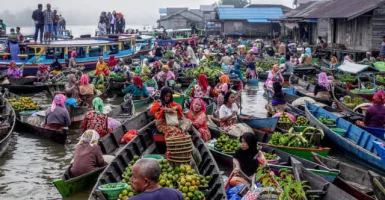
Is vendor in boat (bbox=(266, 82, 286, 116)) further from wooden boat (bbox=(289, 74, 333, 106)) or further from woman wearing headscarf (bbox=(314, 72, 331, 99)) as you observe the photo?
wooden boat (bbox=(289, 74, 333, 106))

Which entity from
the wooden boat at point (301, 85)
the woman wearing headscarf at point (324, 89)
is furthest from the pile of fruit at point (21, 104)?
the woman wearing headscarf at point (324, 89)

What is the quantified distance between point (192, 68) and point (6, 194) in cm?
1411

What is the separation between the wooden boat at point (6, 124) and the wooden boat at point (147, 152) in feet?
11.0

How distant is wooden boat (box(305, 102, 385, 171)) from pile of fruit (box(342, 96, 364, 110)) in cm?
155

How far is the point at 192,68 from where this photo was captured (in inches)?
893

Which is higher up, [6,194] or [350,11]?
[350,11]

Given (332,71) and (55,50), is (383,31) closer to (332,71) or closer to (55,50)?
(332,71)

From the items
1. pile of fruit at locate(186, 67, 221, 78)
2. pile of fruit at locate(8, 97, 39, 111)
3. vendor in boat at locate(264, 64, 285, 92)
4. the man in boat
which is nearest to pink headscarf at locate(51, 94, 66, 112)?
pile of fruit at locate(8, 97, 39, 111)

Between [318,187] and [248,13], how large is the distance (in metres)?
47.5

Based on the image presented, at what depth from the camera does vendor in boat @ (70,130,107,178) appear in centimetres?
821

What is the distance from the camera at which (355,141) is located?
1111cm

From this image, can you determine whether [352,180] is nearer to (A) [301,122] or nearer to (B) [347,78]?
(A) [301,122]

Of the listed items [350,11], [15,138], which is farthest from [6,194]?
[350,11]

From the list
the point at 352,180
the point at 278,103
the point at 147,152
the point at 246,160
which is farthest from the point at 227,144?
the point at 278,103
